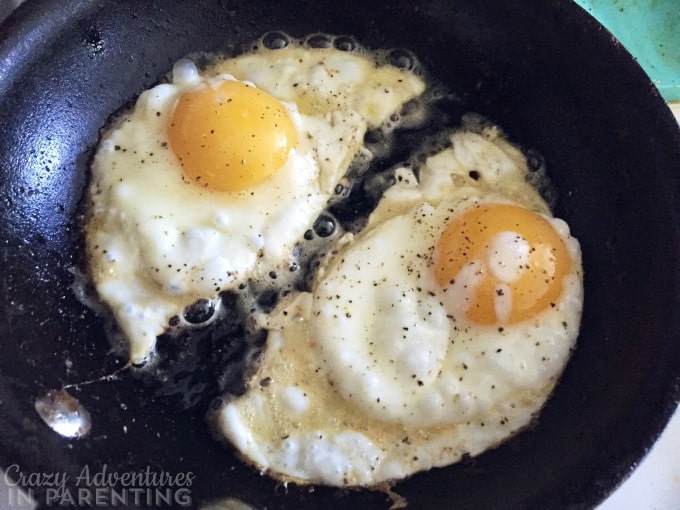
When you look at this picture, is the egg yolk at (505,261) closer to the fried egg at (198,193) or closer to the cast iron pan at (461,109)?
the cast iron pan at (461,109)

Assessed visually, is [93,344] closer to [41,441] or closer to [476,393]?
[41,441]

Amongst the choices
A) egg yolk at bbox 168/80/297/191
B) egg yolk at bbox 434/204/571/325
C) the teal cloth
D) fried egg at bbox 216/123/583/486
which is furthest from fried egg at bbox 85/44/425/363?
the teal cloth

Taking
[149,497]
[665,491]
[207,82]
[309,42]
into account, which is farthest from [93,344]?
[665,491]

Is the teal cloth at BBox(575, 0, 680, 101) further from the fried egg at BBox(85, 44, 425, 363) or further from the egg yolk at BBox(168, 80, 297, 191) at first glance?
the egg yolk at BBox(168, 80, 297, 191)

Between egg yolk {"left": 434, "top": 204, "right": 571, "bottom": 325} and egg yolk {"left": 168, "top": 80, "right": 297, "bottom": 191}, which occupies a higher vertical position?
egg yolk {"left": 168, "top": 80, "right": 297, "bottom": 191}

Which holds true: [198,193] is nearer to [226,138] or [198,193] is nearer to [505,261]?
[226,138]
